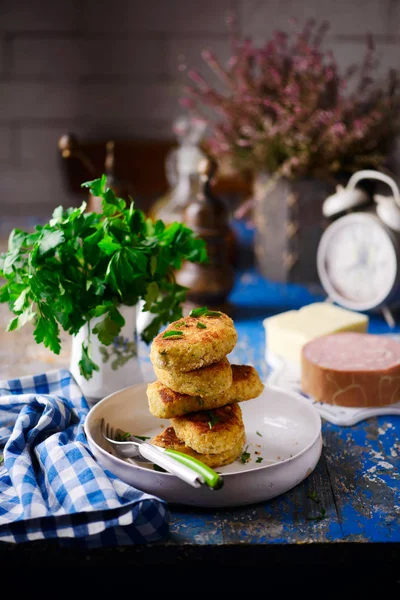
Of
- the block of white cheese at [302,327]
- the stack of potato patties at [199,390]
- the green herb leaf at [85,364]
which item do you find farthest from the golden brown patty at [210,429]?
the block of white cheese at [302,327]

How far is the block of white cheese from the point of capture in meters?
1.47

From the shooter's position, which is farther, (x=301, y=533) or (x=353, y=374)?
(x=353, y=374)

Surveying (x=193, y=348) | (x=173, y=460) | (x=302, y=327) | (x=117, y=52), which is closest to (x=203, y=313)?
(x=193, y=348)

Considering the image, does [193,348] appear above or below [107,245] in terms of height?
below

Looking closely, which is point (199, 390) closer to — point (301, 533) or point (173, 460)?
point (173, 460)

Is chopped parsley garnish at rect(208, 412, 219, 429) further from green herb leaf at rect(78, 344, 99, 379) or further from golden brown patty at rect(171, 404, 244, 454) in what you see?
green herb leaf at rect(78, 344, 99, 379)

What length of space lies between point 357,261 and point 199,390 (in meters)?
1.00

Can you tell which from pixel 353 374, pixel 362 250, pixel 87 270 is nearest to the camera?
pixel 87 270

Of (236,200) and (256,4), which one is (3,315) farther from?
(256,4)

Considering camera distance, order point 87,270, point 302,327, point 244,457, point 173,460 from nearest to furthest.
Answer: point 173,460 < point 244,457 < point 87,270 < point 302,327

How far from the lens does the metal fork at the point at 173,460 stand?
827 millimetres

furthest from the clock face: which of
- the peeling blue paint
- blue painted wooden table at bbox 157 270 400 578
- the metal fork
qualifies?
the metal fork

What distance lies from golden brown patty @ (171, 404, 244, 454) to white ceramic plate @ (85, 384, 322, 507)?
0.05 metres

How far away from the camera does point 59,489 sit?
918mm
